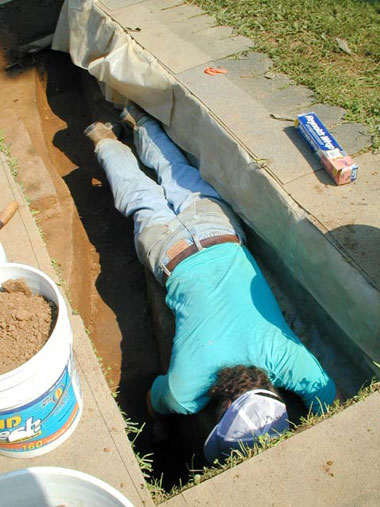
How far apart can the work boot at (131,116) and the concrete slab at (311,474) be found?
3.05 m

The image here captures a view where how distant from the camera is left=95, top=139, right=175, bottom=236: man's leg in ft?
12.5

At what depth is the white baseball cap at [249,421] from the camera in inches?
99.7

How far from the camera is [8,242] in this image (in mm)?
3307

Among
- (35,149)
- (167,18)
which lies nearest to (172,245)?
(35,149)

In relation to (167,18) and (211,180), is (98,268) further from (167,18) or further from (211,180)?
(167,18)

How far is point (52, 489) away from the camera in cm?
195

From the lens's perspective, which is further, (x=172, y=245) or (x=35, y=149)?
(x=35, y=149)

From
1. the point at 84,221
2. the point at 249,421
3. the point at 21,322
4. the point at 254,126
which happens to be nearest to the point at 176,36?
the point at 254,126

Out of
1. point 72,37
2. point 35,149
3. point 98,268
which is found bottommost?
point 98,268

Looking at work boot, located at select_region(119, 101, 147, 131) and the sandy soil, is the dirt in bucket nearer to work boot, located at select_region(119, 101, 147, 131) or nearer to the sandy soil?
the sandy soil

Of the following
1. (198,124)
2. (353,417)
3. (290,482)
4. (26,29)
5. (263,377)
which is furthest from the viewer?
(26,29)

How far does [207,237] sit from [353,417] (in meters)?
1.45

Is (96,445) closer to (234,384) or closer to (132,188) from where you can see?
(234,384)

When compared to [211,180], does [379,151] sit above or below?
above
